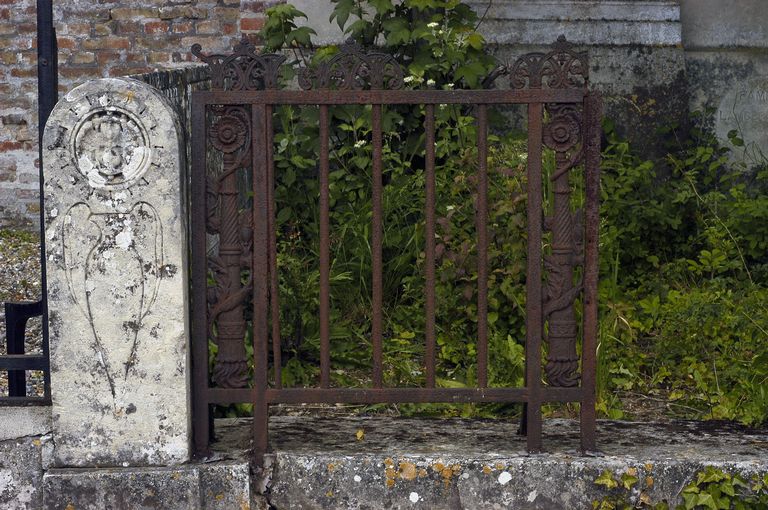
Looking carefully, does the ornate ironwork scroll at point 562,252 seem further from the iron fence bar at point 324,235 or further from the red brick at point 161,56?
the red brick at point 161,56

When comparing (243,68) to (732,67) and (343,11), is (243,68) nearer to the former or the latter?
(343,11)

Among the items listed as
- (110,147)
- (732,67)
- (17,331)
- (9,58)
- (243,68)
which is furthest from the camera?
(9,58)

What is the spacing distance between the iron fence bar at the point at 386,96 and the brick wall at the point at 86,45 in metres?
3.74

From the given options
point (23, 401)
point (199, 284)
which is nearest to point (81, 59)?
point (23, 401)

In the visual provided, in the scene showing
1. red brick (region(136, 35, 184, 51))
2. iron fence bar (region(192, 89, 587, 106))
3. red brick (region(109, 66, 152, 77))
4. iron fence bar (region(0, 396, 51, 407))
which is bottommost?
iron fence bar (region(0, 396, 51, 407))

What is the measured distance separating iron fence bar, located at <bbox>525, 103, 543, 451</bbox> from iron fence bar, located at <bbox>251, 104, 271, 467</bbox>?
793mm

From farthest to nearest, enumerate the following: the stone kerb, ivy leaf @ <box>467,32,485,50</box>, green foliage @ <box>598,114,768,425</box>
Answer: ivy leaf @ <box>467,32,485,50</box> < green foliage @ <box>598,114,768,425</box> < the stone kerb

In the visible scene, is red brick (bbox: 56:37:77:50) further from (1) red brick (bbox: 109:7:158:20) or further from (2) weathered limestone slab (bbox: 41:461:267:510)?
(2) weathered limestone slab (bbox: 41:461:267:510)

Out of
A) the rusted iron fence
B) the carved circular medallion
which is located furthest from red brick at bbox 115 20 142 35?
the carved circular medallion

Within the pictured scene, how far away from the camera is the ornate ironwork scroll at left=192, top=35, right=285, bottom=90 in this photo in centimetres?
294

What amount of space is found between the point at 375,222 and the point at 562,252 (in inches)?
22.6

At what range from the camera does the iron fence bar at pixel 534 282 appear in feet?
9.75

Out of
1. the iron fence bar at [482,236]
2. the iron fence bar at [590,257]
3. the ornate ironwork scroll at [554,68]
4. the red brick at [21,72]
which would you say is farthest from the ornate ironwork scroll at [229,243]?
the red brick at [21,72]

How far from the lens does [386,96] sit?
9.67 ft
